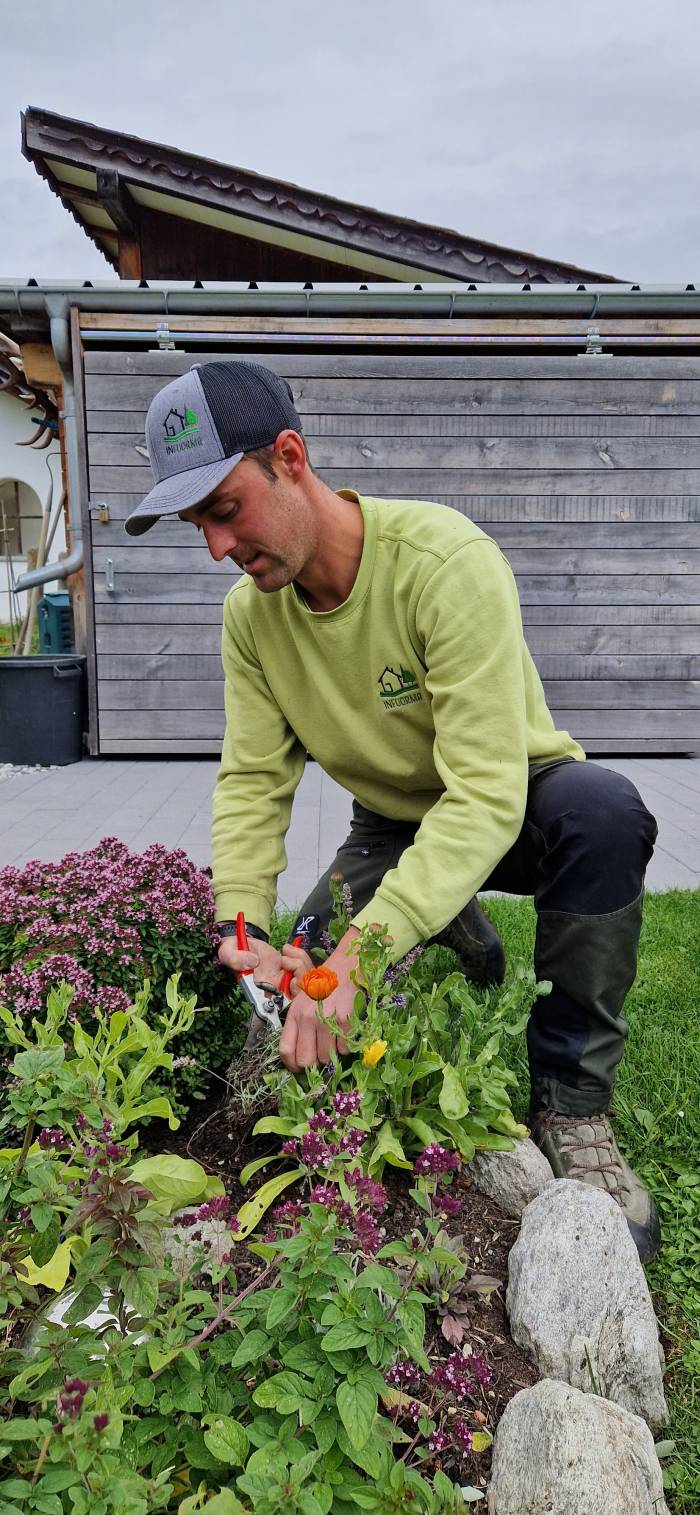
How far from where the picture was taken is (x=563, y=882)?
2.03 meters

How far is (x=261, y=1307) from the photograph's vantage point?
1262mm

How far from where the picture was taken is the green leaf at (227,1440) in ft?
3.67

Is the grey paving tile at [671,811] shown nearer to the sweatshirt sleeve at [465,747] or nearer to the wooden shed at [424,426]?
the wooden shed at [424,426]

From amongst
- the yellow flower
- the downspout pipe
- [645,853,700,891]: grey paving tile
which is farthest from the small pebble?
the yellow flower

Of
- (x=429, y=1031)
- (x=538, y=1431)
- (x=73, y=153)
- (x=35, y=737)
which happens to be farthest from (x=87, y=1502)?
(x=73, y=153)

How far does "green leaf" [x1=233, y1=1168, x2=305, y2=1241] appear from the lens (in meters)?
1.58

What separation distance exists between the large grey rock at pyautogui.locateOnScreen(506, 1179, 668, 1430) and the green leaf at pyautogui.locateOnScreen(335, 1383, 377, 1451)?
1.55 feet

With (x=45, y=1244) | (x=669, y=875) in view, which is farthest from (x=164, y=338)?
(x=45, y=1244)

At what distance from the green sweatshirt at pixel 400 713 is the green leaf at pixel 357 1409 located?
708mm

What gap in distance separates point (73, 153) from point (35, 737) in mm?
4145

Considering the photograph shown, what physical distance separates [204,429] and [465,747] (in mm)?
763

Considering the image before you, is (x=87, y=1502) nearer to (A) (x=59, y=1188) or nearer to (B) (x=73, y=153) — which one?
(A) (x=59, y=1188)

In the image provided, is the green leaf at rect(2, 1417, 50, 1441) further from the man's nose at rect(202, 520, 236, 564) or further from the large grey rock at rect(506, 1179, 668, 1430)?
the man's nose at rect(202, 520, 236, 564)

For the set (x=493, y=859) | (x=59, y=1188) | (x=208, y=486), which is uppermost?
(x=208, y=486)
